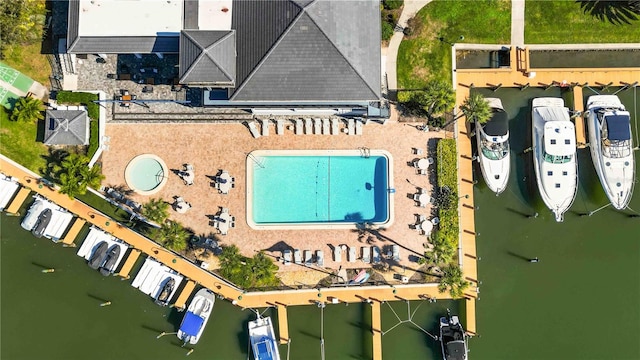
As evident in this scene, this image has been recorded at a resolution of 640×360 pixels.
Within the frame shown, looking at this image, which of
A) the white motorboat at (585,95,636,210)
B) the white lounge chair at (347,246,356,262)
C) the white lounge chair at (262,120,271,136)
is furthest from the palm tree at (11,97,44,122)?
the white motorboat at (585,95,636,210)

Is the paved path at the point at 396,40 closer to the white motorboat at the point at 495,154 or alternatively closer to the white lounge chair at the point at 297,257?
the white motorboat at the point at 495,154

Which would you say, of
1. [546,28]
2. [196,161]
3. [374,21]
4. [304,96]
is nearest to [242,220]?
[196,161]

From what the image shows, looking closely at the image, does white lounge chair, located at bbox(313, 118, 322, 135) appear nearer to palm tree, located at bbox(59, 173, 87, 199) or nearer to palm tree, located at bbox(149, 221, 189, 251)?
palm tree, located at bbox(149, 221, 189, 251)

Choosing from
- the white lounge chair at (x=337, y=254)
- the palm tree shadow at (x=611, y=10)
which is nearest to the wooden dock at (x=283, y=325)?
the white lounge chair at (x=337, y=254)

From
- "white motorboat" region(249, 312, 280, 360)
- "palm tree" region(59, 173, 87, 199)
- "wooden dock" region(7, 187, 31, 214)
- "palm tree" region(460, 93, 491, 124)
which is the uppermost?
"palm tree" region(460, 93, 491, 124)

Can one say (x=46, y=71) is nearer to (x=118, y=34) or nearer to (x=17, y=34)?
(x=17, y=34)

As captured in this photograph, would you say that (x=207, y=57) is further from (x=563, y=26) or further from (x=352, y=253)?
(x=563, y=26)

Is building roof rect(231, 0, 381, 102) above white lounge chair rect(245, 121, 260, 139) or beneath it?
above
